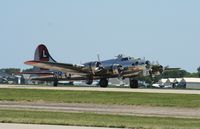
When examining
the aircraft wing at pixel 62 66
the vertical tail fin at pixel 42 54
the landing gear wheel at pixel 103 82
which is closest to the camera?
the aircraft wing at pixel 62 66

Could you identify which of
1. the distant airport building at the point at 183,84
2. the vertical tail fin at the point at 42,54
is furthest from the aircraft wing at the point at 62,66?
the distant airport building at the point at 183,84

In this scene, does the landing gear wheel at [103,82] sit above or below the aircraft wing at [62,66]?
below

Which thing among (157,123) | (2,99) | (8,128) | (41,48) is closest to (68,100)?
(2,99)

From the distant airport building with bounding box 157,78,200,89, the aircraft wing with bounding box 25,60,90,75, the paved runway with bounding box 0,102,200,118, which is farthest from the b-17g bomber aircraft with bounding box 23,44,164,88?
the distant airport building with bounding box 157,78,200,89

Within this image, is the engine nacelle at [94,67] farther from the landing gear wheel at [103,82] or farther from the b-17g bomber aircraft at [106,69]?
the landing gear wheel at [103,82]

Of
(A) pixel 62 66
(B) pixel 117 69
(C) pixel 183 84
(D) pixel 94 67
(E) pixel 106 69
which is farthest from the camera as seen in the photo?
(C) pixel 183 84

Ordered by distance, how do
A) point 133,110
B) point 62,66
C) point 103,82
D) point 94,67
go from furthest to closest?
point 62,66
point 103,82
point 94,67
point 133,110

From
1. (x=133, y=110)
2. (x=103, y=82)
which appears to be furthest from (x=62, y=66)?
(x=133, y=110)

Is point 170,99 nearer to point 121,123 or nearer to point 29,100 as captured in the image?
point 29,100

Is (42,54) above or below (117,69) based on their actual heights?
above

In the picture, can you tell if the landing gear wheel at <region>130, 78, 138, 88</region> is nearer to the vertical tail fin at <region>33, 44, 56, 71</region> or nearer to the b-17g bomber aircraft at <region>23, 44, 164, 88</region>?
the b-17g bomber aircraft at <region>23, 44, 164, 88</region>

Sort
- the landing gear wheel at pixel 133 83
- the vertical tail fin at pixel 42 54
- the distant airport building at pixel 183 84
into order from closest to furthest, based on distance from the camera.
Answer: the landing gear wheel at pixel 133 83 → the vertical tail fin at pixel 42 54 → the distant airport building at pixel 183 84

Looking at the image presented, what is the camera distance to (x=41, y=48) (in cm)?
8600

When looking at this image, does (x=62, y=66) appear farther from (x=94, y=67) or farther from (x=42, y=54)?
(x=42, y=54)
